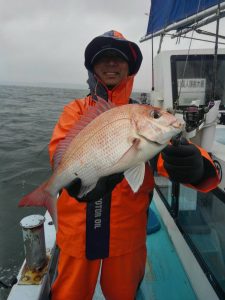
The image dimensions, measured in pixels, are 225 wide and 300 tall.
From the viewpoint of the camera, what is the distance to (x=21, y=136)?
16812mm

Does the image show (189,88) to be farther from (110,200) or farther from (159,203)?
(110,200)

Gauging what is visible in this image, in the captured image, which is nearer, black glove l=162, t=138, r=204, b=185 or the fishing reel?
black glove l=162, t=138, r=204, b=185

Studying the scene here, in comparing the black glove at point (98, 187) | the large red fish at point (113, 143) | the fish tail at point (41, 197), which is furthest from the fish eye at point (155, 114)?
the fish tail at point (41, 197)

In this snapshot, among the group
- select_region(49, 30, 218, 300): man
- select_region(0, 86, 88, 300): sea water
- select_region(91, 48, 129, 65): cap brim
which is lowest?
select_region(0, 86, 88, 300): sea water

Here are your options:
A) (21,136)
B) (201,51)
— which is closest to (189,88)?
(201,51)

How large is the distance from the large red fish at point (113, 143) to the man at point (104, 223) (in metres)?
0.39

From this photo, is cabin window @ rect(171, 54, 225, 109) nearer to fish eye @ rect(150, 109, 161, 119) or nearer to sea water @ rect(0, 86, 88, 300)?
fish eye @ rect(150, 109, 161, 119)

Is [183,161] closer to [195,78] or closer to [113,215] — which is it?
[113,215]

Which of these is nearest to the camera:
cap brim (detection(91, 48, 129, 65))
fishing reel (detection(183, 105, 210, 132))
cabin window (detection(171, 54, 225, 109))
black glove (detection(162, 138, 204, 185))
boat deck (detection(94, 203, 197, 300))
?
black glove (detection(162, 138, 204, 185))

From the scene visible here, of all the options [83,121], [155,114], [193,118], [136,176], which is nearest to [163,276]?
[193,118]

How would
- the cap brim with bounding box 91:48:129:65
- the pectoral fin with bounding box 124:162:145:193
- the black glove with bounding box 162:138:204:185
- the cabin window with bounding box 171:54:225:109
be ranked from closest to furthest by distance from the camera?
the pectoral fin with bounding box 124:162:145:193, the black glove with bounding box 162:138:204:185, the cap brim with bounding box 91:48:129:65, the cabin window with bounding box 171:54:225:109

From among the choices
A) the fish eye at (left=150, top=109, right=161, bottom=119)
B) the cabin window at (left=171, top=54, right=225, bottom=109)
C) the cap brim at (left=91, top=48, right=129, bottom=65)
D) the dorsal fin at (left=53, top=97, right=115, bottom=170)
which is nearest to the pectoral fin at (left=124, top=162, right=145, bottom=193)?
the fish eye at (left=150, top=109, right=161, bottom=119)

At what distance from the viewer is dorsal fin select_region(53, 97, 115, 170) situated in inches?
78.2

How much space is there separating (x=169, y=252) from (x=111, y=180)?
7.87ft
